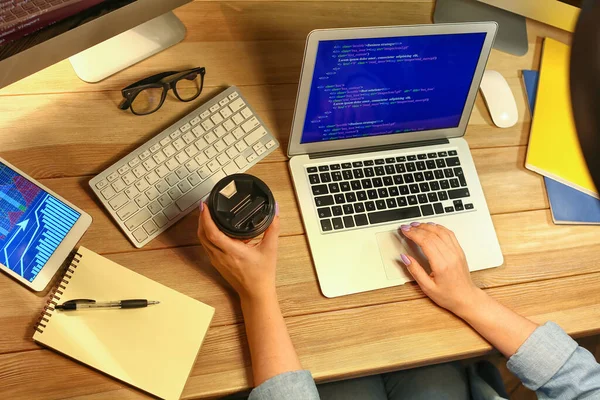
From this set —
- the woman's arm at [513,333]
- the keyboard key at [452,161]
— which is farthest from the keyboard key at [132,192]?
the keyboard key at [452,161]

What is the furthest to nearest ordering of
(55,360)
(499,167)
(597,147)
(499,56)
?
(499,56)
(499,167)
(55,360)
(597,147)

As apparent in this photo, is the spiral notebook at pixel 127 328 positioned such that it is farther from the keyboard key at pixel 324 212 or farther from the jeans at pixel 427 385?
the jeans at pixel 427 385

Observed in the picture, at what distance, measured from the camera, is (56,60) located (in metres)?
0.73

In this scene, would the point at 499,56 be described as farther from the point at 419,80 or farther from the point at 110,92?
the point at 110,92

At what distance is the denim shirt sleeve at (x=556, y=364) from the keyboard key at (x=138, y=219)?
60cm

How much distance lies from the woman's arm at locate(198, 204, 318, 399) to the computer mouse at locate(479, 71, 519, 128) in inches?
20.5

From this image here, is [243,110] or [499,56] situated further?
[499,56]

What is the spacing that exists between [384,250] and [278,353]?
0.78 feet

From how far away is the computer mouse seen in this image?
3.24ft

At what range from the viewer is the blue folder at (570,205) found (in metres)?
0.92

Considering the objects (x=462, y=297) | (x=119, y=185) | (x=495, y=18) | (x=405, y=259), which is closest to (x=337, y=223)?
(x=405, y=259)

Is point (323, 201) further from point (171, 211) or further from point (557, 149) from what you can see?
point (557, 149)

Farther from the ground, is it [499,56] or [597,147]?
[597,147]

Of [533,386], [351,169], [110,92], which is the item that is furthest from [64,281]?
[533,386]
